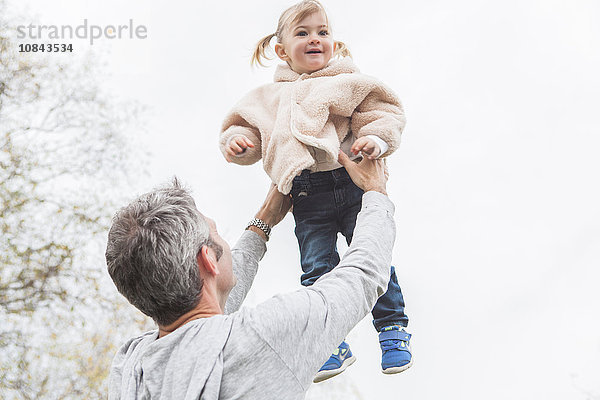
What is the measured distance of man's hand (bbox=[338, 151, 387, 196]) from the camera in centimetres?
217

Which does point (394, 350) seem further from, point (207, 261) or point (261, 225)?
point (207, 261)

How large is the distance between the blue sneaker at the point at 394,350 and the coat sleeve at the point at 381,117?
0.63 metres

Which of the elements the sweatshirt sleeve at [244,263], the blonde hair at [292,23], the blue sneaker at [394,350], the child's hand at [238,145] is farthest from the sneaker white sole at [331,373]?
the blonde hair at [292,23]

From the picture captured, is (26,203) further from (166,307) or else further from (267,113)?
(166,307)

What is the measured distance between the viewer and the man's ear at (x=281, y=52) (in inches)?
100

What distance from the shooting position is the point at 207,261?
1746 millimetres

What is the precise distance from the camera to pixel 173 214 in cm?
173

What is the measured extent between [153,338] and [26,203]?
17.8ft

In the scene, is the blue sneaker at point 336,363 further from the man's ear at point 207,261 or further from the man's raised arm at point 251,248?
the man's ear at point 207,261

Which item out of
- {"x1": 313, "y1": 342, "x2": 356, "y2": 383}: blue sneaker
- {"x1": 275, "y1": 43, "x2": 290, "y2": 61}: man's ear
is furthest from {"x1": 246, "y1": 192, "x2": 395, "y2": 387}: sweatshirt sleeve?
{"x1": 275, "y1": 43, "x2": 290, "y2": 61}: man's ear

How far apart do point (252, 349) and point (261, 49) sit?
1456 mm

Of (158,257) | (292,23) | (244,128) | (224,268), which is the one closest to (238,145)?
(244,128)

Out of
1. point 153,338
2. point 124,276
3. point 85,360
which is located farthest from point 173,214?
point 85,360

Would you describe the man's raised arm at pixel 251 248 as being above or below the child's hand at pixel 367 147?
below
